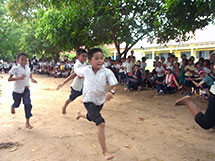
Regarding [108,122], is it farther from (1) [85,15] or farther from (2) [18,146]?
(1) [85,15]

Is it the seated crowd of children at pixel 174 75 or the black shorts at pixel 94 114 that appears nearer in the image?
the black shorts at pixel 94 114

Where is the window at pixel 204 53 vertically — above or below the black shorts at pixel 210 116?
above

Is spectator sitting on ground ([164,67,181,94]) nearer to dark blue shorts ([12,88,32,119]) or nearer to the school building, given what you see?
dark blue shorts ([12,88,32,119])

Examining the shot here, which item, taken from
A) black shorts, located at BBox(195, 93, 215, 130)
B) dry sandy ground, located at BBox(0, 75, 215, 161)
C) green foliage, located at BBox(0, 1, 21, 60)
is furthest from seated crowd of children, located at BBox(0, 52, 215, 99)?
Result: green foliage, located at BBox(0, 1, 21, 60)

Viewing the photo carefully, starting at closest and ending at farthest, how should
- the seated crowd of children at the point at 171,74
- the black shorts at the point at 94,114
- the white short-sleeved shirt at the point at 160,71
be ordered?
the black shorts at the point at 94,114
the seated crowd of children at the point at 171,74
the white short-sleeved shirt at the point at 160,71

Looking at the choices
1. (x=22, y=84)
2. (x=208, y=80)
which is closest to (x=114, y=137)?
(x=22, y=84)

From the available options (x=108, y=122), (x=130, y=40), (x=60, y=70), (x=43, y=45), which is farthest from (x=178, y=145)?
(x=43, y=45)

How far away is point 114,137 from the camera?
155 inches

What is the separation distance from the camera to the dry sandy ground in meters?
3.21

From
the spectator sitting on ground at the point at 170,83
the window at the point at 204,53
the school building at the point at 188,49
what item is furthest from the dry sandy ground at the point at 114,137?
the window at the point at 204,53

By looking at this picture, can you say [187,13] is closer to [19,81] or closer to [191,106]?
[191,106]

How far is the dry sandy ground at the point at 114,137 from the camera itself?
3211 mm

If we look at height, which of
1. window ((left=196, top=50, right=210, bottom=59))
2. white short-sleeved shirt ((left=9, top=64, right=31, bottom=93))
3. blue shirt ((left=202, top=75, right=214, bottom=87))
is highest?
window ((left=196, top=50, right=210, bottom=59))

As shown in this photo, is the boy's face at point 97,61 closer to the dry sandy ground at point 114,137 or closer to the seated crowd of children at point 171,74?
the dry sandy ground at point 114,137
